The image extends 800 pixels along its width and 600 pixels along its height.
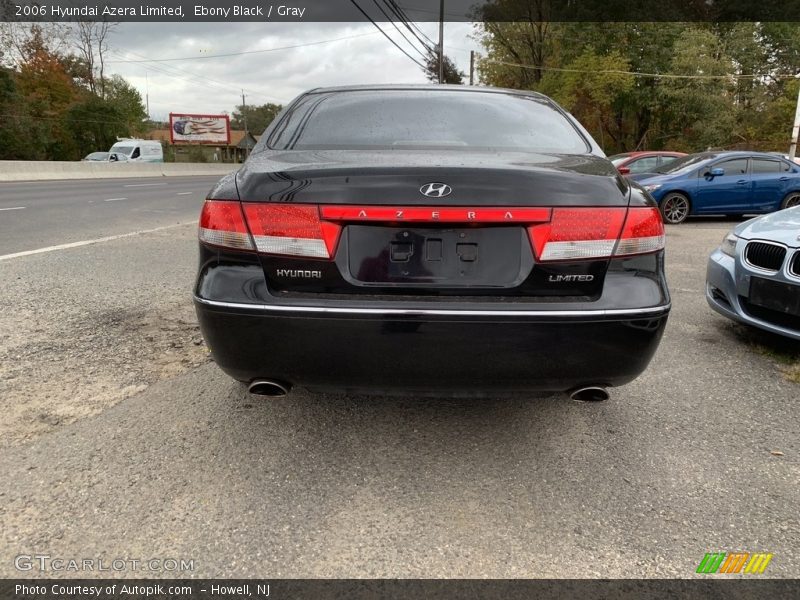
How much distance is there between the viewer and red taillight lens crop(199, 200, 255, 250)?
2.11m

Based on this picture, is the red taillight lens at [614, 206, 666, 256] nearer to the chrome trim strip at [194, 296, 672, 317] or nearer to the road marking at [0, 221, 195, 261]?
the chrome trim strip at [194, 296, 672, 317]

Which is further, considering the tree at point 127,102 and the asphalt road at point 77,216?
the tree at point 127,102

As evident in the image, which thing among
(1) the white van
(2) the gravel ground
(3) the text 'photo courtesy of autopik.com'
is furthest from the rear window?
(1) the white van

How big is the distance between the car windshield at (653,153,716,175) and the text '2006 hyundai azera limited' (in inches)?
399

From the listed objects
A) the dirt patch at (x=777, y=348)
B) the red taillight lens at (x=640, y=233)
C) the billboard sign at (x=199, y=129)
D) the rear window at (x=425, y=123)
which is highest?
the billboard sign at (x=199, y=129)

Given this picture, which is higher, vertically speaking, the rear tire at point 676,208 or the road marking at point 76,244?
the rear tire at point 676,208

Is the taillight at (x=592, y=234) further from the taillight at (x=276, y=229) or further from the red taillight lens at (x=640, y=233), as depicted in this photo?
the taillight at (x=276, y=229)

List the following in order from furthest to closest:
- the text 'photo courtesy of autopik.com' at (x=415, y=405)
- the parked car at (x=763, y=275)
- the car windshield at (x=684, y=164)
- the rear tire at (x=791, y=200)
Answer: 1. the rear tire at (x=791, y=200)
2. the car windshield at (x=684, y=164)
3. the parked car at (x=763, y=275)
4. the text 'photo courtesy of autopik.com' at (x=415, y=405)

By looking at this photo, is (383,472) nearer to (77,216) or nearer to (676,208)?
(77,216)

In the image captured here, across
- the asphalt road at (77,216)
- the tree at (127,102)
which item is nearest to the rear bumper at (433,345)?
the asphalt road at (77,216)

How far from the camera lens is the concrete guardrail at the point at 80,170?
23.0m

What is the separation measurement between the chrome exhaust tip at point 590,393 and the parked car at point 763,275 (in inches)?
80.1

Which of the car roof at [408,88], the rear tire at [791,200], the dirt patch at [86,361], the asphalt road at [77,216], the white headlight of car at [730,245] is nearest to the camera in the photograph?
the dirt patch at [86,361]

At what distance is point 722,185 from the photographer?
35.7 ft
